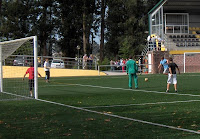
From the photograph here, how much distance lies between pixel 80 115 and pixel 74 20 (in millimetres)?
47203

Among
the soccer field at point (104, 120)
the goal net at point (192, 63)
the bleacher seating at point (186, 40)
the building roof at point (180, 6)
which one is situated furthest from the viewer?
the building roof at point (180, 6)

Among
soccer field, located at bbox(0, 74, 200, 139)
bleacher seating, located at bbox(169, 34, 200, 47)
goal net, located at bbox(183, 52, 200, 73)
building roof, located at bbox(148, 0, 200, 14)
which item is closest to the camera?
soccer field, located at bbox(0, 74, 200, 139)

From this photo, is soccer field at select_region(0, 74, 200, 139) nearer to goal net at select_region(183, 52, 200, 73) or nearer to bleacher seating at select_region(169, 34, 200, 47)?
goal net at select_region(183, 52, 200, 73)

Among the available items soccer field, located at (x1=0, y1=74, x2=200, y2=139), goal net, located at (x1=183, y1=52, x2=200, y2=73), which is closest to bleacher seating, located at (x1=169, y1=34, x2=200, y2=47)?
goal net, located at (x1=183, y1=52, x2=200, y2=73)

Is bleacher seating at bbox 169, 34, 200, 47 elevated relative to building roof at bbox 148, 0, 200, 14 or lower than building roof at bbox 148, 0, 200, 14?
lower

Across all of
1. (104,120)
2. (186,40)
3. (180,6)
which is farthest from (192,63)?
(104,120)

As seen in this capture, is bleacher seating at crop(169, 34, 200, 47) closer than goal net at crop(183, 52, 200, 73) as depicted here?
No


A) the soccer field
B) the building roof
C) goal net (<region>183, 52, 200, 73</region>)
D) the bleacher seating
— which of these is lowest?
the soccer field

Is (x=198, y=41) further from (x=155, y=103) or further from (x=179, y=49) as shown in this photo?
(x=155, y=103)

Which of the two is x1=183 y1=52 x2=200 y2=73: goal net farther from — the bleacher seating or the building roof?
the building roof

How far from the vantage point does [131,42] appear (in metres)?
55.1

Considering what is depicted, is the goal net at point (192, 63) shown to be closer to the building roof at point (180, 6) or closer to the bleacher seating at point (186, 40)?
the bleacher seating at point (186, 40)

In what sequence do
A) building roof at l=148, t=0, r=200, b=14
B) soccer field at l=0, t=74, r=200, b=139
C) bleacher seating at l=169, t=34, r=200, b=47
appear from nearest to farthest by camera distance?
1. soccer field at l=0, t=74, r=200, b=139
2. bleacher seating at l=169, t=34, r=200, b=47
3. building roof at l=148, t=0, r=200, b=14

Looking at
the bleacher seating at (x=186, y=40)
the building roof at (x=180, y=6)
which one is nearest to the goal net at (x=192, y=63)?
the bleacher seating at (x=186, y=40)
